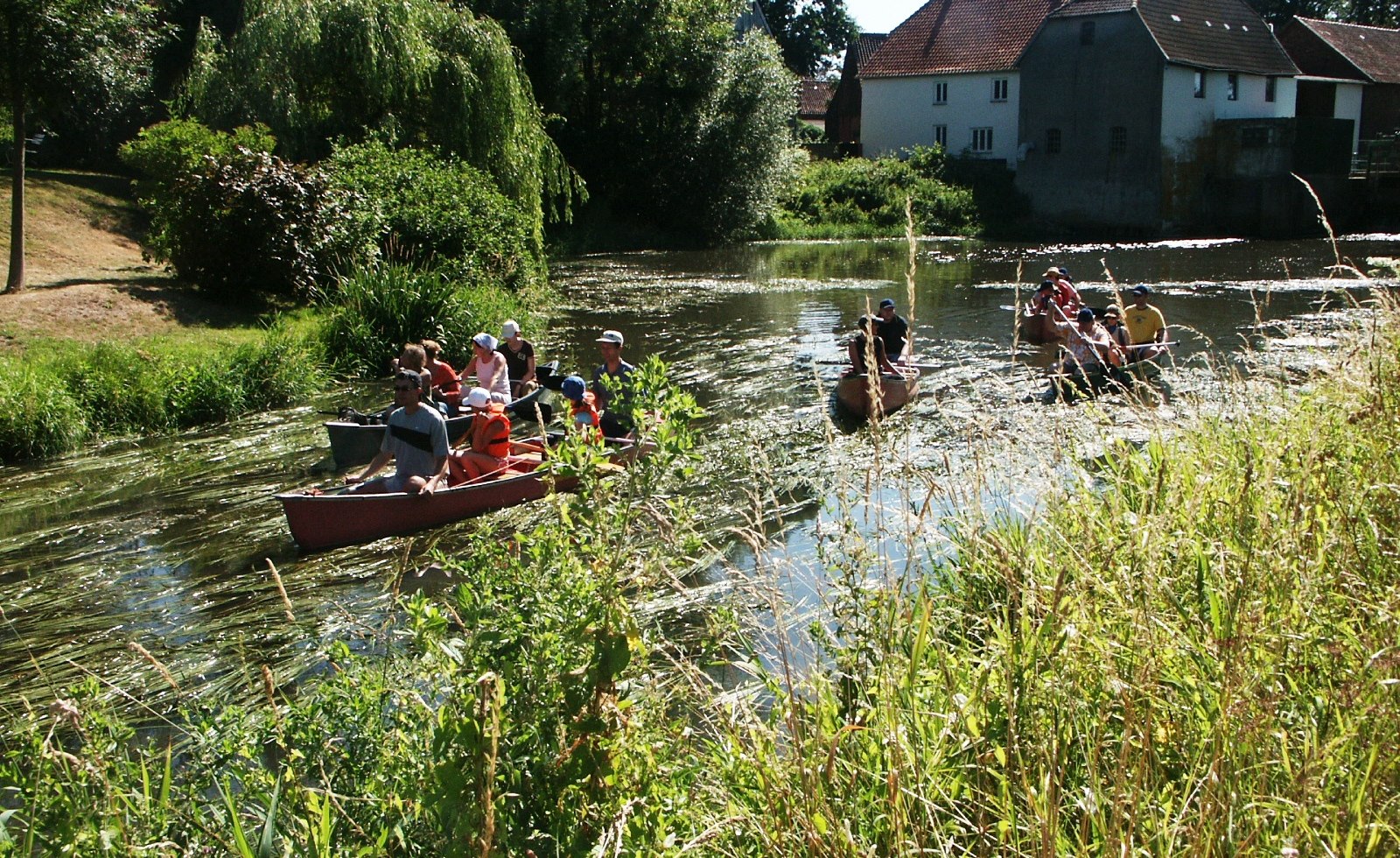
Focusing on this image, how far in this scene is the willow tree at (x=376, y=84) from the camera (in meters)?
22.7

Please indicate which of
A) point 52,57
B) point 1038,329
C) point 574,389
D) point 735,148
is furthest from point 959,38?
point 574,389

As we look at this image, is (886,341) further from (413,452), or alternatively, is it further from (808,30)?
(808,30)

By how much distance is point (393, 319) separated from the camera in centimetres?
1780

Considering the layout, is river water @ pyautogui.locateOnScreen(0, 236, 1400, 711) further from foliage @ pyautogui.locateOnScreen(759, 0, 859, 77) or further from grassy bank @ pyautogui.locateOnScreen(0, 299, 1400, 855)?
foliage @ pyautogui.locateOnScreen(759, 0, 859, 77)

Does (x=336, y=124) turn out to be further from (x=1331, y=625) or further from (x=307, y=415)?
(x=1331, y=625)

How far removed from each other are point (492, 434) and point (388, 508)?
1.36 meters

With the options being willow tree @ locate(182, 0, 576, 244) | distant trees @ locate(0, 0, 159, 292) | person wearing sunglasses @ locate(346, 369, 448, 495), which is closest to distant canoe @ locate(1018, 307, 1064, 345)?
willow tree @ locate(182, 0, 576, 244)

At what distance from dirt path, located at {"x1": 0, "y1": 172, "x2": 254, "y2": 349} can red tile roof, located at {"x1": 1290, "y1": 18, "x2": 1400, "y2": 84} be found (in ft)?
163

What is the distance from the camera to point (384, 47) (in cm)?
2333

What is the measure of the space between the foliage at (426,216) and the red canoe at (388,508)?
31.6ft

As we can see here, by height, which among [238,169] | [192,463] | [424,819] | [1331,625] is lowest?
[192,463]

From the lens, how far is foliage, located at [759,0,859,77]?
227 feet

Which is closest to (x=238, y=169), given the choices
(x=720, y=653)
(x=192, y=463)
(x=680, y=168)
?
(x=192, y=463)

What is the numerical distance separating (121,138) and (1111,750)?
3544cm
